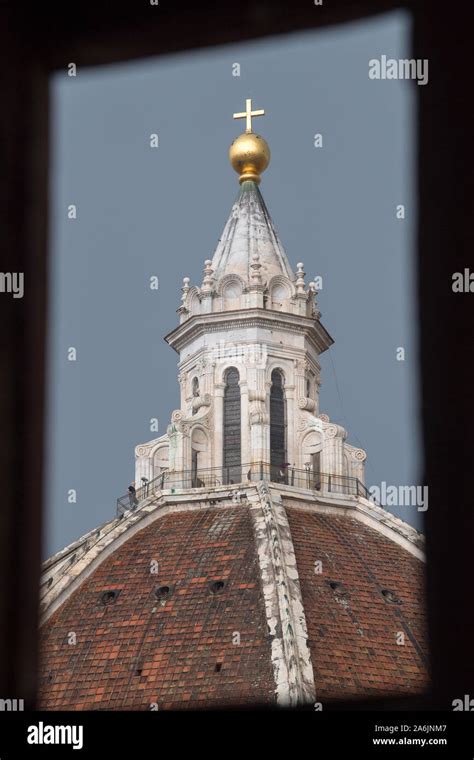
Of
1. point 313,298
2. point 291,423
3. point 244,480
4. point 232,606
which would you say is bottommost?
point 232,606

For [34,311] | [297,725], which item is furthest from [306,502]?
[34,311]

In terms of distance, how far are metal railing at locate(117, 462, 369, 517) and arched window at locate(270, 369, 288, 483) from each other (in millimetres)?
27

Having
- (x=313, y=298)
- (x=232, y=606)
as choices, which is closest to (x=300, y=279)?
(x=313, y=298)

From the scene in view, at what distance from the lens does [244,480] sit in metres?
45.0

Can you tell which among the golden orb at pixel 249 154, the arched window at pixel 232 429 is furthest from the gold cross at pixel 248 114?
the arched window at pixel 232 429

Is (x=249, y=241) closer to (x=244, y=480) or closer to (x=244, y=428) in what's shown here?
(x=244, y=428)

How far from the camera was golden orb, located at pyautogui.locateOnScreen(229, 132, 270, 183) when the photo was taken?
4709 centimetres

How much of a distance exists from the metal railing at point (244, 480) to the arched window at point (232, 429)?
1.6 inches

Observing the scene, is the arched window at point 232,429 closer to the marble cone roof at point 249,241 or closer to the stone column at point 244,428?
the stone column at point 244,428

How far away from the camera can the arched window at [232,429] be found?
45969 mm

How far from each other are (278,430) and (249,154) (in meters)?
7.60

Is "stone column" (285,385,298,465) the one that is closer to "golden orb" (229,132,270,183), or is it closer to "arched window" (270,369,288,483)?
"arched window" (270,369,288,483)

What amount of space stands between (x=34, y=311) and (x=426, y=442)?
5.23 feet

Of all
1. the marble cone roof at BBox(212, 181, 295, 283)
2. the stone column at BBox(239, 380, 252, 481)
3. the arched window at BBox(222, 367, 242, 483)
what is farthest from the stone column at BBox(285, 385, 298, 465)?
the marble cone roof at BBox(212, 181, 295, 283)
